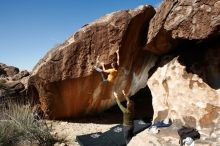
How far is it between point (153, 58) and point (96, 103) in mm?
2326

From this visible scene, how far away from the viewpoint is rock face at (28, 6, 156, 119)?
34.4 feet

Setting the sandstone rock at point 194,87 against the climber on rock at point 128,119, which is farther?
the climber on rock at point 128,119

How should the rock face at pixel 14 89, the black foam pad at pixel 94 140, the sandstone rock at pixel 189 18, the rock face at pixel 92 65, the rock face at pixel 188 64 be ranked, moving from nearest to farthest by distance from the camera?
the sandstone rock at pixel 189 18
the rock face at pixel 188 64
the black foam pad at pixel 94 140
the rock face at pixel 92 65
the rock face at pixel 14 89

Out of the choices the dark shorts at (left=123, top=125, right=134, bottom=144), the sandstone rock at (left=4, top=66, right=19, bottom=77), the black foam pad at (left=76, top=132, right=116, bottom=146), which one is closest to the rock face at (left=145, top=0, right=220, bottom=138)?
the dark shorts at (left=123, top=125, right=134, bottom=144)

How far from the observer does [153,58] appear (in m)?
10.8

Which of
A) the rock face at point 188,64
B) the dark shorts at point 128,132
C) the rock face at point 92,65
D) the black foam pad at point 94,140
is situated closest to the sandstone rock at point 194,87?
the rock face at point 188,64

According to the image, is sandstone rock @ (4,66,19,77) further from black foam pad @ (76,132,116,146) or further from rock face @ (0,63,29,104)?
black foam pad @ (76,132,116,146)

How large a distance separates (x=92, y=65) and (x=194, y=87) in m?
3.38

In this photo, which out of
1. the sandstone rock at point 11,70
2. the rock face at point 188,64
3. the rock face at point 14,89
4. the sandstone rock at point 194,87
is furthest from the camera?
the sandstone rock at point 11,70

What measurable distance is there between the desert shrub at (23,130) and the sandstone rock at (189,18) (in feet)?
13.5

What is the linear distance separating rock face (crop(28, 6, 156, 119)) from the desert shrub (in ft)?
3.93

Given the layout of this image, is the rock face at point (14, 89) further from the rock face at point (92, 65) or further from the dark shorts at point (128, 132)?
the dark shorts at point (128, 132)

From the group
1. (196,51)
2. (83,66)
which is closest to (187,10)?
(196,51)

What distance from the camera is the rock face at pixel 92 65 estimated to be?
34.4ft
